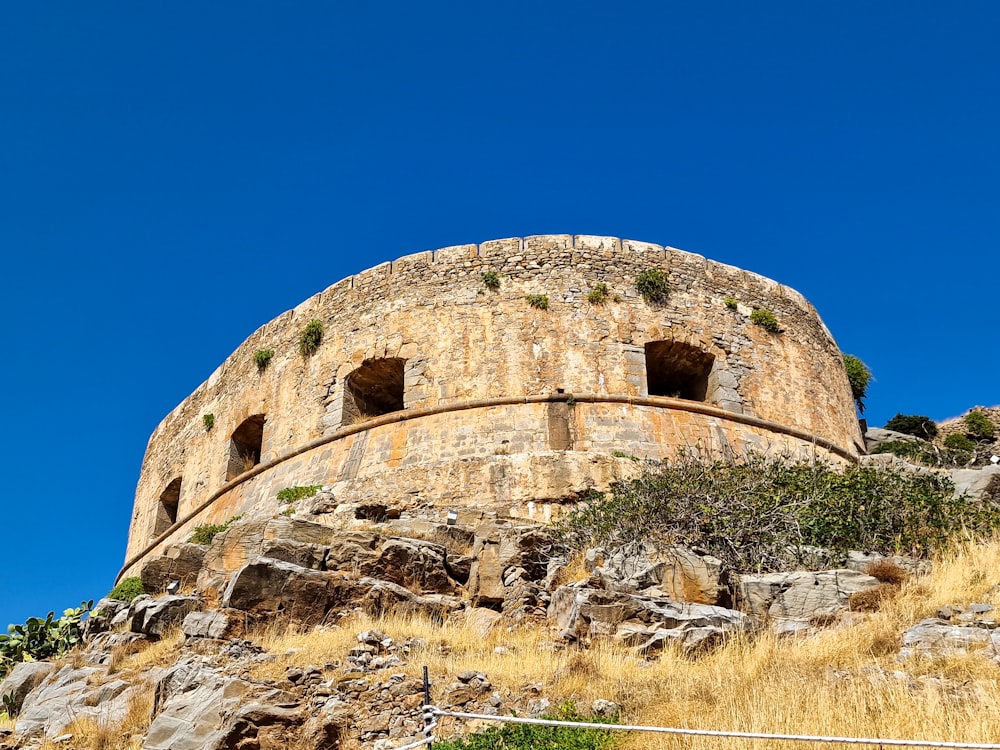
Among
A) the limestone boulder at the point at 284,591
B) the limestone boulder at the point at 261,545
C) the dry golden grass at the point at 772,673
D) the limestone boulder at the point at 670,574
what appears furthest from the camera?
the limestone boulder at the point at 261,545

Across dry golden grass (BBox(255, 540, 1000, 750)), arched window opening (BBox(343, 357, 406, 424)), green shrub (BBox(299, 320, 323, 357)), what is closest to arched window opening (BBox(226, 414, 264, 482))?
green shrub (BBox(299, 320, 323, 357))

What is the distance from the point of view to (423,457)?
1155 centimetres

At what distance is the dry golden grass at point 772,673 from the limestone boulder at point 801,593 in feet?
0.91

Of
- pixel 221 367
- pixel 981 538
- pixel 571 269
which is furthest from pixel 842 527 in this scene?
pixel 221 367

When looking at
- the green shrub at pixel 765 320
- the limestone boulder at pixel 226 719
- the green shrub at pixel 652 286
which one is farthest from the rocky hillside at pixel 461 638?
the green shrub at pixel 765 320

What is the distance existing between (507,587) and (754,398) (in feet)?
18.4

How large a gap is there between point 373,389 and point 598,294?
3174mm

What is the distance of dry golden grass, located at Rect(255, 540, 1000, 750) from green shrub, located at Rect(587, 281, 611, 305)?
5.91 m

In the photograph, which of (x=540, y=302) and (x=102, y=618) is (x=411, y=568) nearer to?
(x=102, y=618)

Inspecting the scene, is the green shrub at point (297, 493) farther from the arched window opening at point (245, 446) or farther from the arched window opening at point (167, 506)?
the arched window opening at point (167, 506)

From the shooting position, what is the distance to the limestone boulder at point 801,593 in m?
6.51

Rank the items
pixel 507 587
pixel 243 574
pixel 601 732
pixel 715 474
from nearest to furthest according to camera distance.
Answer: pixel 601 732
pixel 243 574
pixel 507 587
pixel 715 474

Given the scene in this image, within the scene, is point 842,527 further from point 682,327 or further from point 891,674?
point 682,327

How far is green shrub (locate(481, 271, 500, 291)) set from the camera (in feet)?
41.3
